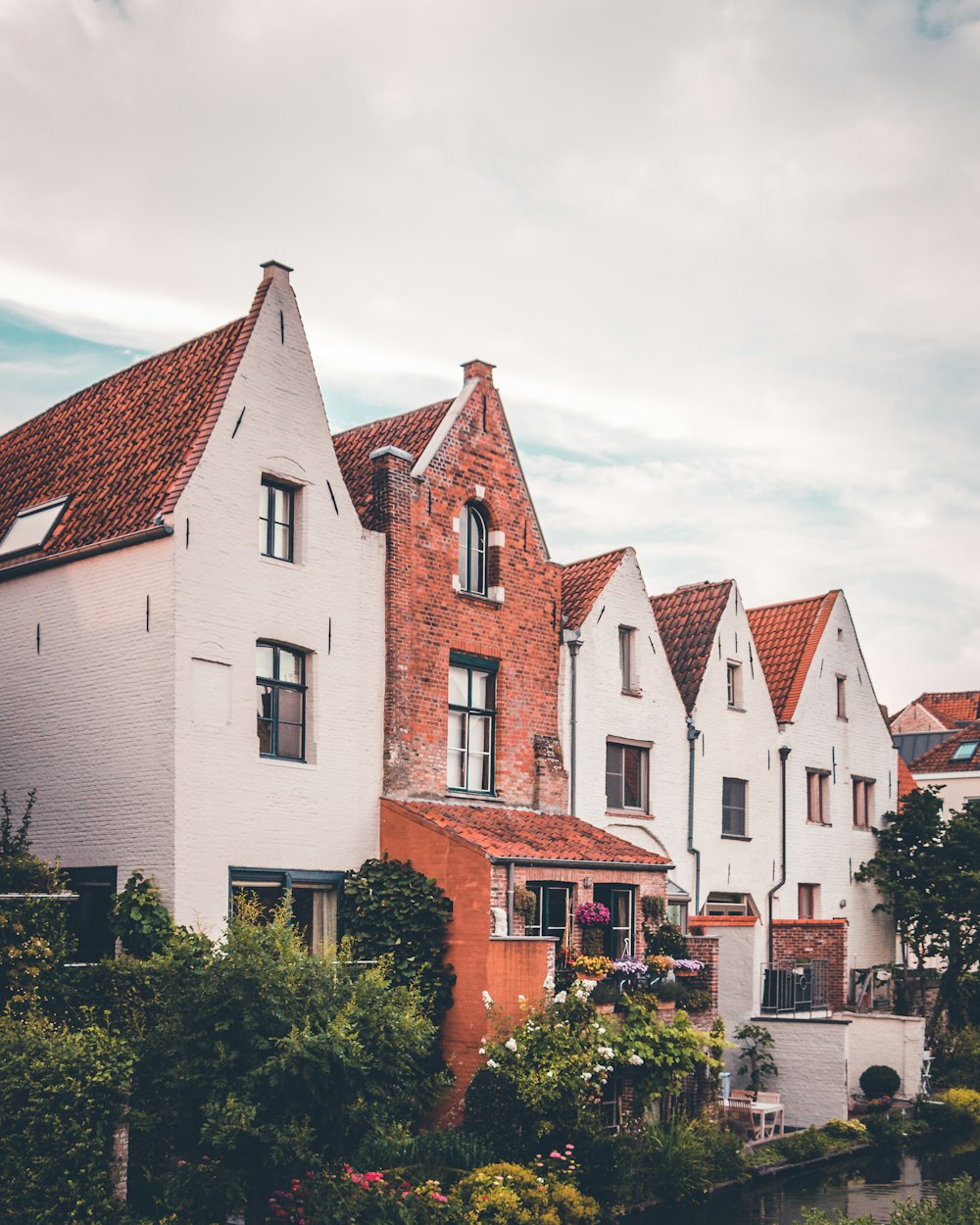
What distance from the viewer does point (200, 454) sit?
2233 cm

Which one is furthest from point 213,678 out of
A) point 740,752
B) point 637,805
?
point 740,752

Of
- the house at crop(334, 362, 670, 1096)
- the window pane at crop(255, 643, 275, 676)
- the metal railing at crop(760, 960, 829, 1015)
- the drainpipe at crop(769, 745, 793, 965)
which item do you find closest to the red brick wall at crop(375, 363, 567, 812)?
the house at crop(334, 362, 670, 1096)

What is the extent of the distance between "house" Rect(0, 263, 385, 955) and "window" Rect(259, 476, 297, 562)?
0.04 meters

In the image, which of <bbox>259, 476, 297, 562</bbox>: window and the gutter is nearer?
the gutter

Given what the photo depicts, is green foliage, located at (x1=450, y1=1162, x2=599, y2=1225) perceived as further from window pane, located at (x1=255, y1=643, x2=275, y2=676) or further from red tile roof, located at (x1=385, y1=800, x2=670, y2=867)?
window pane, located at (x1=255, y1=643, x2=275, y2=676)

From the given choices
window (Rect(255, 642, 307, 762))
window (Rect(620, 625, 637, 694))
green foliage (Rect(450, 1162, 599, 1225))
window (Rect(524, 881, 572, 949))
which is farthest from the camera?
window (Rect(620, 625, 637, 694))

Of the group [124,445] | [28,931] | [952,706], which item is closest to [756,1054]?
[28,931]

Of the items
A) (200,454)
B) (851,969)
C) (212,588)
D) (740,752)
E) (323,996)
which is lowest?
(851,969)

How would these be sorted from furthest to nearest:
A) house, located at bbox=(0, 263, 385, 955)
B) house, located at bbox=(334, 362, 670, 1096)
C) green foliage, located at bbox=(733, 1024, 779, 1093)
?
green foliage, located at bbox=(733, 1024, 779, 1093)
house, located at bbox=(334, 362, 670, 1096)
house, located at bbox=(0, 263, 385, 955)

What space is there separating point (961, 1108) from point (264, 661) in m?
17.7

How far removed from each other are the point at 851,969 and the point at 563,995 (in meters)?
16.9

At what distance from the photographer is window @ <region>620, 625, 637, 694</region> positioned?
1237 inches

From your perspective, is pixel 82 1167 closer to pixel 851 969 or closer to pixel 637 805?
pixel 637 805

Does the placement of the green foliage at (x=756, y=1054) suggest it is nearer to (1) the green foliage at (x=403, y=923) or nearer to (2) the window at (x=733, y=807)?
(2) the window at (x=733, y=807)
